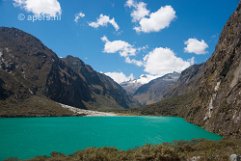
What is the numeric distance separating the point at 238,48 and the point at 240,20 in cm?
2050

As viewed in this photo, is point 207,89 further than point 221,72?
Yes

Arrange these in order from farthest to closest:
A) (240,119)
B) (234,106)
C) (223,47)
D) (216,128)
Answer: (223,47) → (216,128) → (234,106) → (240,119)

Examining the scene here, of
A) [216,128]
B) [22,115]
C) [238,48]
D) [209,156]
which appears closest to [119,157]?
[209,156]

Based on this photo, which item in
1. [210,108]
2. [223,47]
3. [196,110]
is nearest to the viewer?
[210,108]

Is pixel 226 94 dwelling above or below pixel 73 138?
above

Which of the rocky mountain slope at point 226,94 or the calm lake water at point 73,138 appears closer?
the calm lake water at point 73,138

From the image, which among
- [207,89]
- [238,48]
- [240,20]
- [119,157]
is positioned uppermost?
[240,20]

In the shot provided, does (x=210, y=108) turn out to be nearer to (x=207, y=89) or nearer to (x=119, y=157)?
(x=207, y=89)

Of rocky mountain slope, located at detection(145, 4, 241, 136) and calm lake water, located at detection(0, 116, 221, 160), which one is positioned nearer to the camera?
calm lake water, located at detection(0, 116, 221, 160)

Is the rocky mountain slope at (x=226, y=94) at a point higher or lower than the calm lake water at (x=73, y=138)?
higher

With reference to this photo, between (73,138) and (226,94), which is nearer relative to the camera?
(73,138)

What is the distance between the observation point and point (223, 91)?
101 meters

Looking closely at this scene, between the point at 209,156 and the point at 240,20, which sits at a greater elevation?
the point at 240,20

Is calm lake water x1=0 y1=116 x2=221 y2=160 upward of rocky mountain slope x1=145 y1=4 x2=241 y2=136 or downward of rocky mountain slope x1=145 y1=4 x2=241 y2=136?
downward
